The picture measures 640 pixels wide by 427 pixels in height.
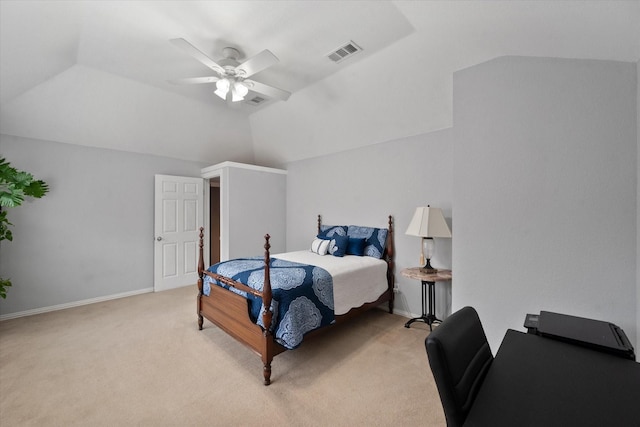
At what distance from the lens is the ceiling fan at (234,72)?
7.09ft

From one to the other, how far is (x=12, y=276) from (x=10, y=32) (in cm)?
288

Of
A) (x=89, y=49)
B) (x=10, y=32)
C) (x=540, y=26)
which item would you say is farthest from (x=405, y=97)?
(x=10, y=32)

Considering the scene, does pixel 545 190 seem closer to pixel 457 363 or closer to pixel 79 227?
pixel 457 363

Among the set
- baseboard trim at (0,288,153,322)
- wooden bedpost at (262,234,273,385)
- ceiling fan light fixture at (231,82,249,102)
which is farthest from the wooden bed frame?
baseboard trim at (0,288,153,322)

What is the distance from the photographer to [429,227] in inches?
114

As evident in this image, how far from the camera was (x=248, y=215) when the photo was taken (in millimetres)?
4715

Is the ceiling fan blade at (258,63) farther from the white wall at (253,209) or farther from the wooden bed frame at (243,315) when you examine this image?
the white wall at (253,209)

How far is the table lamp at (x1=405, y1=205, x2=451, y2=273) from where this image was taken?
2.88 metres

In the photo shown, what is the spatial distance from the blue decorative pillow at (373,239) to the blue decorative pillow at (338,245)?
247 mm

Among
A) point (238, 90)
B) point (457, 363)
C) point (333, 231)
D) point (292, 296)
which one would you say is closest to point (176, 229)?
point (333, 231)

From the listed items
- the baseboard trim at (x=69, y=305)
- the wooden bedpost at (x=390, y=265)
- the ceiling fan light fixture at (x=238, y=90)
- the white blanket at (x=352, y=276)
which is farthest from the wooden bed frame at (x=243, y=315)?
the baseboard trim at (x=69, y=305)

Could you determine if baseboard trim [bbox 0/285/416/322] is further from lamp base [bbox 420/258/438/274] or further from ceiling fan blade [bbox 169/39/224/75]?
ceiling fan blade [bbox 169/39/224/75]

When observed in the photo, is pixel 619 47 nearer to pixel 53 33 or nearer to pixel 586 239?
pixel 586 239

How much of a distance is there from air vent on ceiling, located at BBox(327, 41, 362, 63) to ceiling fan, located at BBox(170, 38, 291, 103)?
22.9 inches
